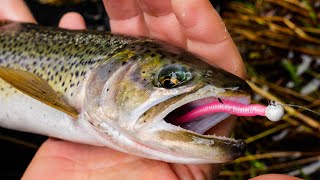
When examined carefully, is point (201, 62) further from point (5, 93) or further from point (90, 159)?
point (5, 93)

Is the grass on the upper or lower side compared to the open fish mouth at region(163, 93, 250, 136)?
lower

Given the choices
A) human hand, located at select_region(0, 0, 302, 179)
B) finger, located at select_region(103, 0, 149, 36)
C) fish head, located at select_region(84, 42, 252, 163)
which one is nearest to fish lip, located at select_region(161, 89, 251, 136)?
fish head, located at select_region(84, 42, 252, 163)

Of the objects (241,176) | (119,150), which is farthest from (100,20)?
(119,150)

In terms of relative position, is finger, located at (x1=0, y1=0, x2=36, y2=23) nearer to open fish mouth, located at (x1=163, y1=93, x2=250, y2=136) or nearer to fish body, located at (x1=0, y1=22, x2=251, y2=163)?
fish body, located at (x1=0, y1=22, x2=251, y2=163)

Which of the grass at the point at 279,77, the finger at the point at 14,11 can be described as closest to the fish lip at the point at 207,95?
the grass at the point at 279,77

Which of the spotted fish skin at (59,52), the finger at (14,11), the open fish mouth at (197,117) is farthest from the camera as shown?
the finger at (14,11)

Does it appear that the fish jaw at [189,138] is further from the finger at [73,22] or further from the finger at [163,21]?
the finger at [73,22]
